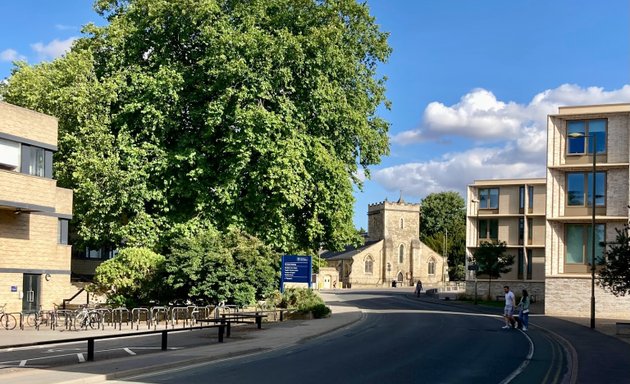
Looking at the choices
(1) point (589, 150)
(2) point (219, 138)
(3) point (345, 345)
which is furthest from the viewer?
(1) point (589, 150)

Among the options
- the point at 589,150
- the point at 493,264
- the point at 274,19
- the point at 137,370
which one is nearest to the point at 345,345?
the point at 137,370

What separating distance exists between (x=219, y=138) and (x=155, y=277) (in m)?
8.03

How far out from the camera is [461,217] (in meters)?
133

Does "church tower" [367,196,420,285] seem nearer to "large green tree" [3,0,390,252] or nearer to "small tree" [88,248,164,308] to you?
"large green tree" [3,0,390,252]

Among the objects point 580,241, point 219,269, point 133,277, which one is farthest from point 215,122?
point 580,241

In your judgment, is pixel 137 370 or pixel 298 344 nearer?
pixel 137 370

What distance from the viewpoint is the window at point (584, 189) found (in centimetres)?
4541

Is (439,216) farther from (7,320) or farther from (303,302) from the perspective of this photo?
(7,320)

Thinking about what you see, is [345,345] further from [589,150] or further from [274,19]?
[589,150]

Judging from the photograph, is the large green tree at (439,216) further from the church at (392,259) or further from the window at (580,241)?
the window at (580,241)

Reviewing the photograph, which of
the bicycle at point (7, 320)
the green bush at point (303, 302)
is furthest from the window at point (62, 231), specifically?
the green bush at point (303, 302)

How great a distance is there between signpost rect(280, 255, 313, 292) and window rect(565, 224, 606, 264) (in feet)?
65.4

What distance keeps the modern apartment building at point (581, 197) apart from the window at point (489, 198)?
85.1ft

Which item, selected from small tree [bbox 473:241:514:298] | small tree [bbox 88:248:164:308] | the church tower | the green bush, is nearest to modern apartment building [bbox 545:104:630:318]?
small tree [bbox 473:241:514:298]
